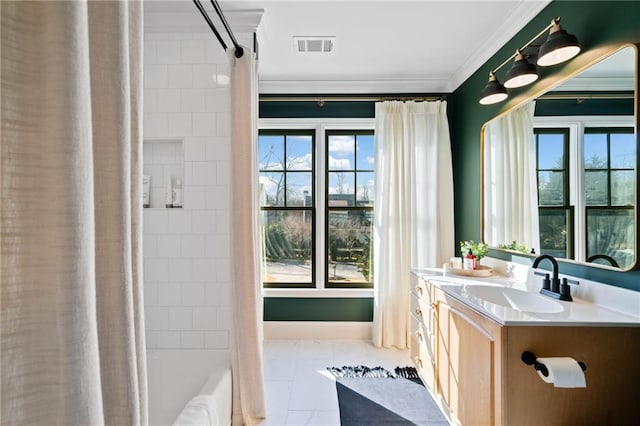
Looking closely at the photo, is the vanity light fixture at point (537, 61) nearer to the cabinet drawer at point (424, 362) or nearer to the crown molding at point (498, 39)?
the crown molding at point (498, 39)

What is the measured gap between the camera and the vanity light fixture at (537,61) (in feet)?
5.39

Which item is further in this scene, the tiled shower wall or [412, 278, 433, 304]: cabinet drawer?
[412, 278, 433, 304]: cabinet drawer

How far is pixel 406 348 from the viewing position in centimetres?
311

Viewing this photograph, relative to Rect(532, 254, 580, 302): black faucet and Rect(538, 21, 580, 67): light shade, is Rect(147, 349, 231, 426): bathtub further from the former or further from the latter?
Rect(538, 21, 580, 67): light shade

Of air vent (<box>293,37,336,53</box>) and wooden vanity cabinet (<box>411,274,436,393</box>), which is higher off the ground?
air vent (<box>293,37,336,53</box>)

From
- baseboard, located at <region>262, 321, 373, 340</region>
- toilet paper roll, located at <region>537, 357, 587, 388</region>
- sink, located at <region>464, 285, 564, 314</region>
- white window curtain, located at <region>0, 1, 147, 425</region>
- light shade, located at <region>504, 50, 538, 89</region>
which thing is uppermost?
light shade, located at <region>504, 50, 538, 89</region>

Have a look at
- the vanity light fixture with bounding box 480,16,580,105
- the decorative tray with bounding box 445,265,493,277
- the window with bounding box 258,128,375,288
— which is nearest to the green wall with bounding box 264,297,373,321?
the window with bounding box 258,128,375,288

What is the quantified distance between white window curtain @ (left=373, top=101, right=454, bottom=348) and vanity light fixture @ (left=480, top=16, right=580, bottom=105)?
829 millimetres

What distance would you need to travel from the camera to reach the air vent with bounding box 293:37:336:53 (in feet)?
8.05

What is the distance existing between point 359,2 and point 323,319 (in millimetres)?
2795

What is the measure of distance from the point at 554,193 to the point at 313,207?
6.91 feet

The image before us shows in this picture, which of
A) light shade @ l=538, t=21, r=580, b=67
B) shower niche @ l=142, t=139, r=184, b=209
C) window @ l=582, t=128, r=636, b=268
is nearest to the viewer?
window @ l=582, t=128, r=636, b=268

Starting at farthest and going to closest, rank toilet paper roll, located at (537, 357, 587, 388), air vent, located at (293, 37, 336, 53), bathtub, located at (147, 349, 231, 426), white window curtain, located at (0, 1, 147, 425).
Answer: air vent, located at (293, 37, 336, 53), bathtub, located at (147, 349, 231, 426), toilet paper roll, located at (537, 357, 587, 388), white window curtain, located at (0, 1, 147, 425)

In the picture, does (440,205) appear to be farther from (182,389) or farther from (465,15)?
(182,389)
